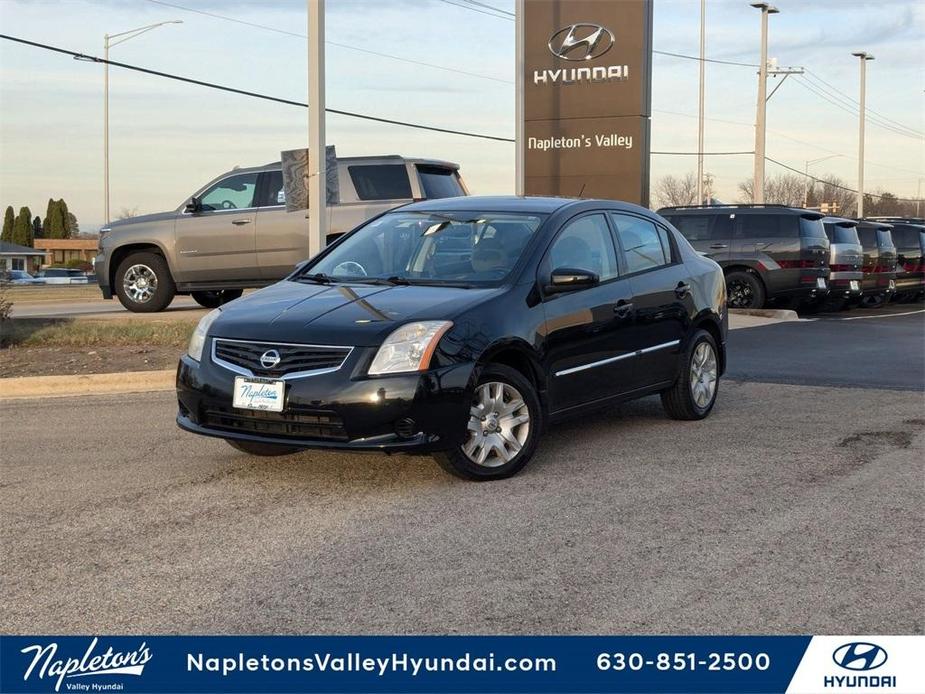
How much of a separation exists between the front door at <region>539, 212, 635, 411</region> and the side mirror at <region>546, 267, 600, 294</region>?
56mm

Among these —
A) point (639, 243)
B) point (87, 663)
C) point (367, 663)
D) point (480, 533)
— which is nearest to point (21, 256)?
point (639, 243)

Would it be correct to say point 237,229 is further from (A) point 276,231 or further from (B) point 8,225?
(B) point 8,225

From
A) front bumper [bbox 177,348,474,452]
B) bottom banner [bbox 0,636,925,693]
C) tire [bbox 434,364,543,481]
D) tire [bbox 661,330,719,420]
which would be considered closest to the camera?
bottom banner [bbox 0,636,925,693]

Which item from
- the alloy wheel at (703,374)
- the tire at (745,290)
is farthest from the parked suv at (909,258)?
the alloy wheel at (703,374)

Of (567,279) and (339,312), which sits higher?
(567,279)

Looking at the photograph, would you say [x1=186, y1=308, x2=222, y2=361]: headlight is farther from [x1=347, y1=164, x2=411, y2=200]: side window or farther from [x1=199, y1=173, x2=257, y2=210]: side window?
[x1=199, y1=173, x2=257, y2=210]: side window

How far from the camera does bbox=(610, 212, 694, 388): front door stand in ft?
27.2

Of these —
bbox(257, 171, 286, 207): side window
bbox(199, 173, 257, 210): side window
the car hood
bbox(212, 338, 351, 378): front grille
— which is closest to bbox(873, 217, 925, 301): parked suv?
bbox(257, 171, 286, 207): side window

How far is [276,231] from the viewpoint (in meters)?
16.2

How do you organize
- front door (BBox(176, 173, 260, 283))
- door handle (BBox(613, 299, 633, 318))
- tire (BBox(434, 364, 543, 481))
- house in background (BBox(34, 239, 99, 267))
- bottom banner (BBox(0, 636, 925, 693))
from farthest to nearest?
house in background (BBox(34, 239, 99, 267)) < front door (BBox(176, 173, 260, 283)) < door handle (BBox(613, 299, 633, 318)) < tire (BBox(434, 364, 543, 481)) < bottom banner (BBox(0, 636, 925, 693))

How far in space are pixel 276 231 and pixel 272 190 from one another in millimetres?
568

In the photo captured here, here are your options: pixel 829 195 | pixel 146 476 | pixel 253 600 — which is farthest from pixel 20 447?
pixel 829 195

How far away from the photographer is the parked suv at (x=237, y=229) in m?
16.0

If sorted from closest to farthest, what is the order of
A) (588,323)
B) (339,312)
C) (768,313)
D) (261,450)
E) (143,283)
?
(339,312)
(261,450)
(588,323)
(143,283)
(768,313)
